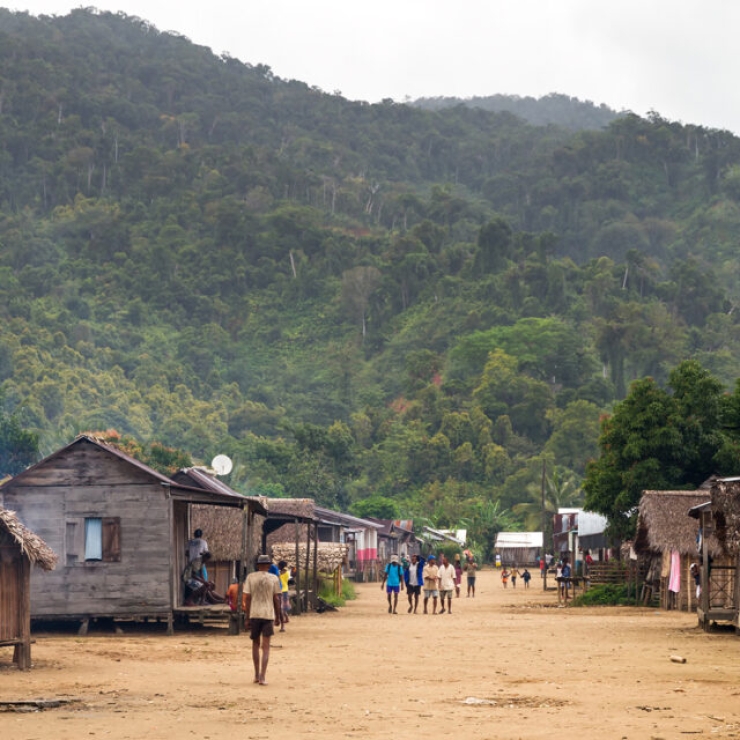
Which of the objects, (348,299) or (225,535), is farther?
(348,299)

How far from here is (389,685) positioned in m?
15.6

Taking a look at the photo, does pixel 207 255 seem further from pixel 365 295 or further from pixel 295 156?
pixel 295 156

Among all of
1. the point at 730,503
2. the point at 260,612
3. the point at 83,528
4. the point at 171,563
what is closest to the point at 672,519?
the point at 730,503

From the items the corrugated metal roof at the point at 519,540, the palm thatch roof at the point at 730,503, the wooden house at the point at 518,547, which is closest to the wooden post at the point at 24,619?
the palm thatch roof at the point at 730,503

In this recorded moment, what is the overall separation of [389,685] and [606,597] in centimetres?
2308

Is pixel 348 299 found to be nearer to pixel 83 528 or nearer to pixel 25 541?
pixel 83 528

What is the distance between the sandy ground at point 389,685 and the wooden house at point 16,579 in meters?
0.39

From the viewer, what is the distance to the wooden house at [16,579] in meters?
17.2

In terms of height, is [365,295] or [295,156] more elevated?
[295,156]

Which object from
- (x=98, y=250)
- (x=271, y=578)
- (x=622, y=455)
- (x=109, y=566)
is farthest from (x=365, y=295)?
(x=271, y=578)

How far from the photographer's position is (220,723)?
40.9ft

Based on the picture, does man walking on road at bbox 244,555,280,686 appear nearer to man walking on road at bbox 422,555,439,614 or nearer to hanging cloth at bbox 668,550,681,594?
hanging cloth at bbox 668,550,681,594

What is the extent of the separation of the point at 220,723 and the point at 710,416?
25428 mm

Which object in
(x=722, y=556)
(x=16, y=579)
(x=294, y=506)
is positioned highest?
(x=294, y=506)
